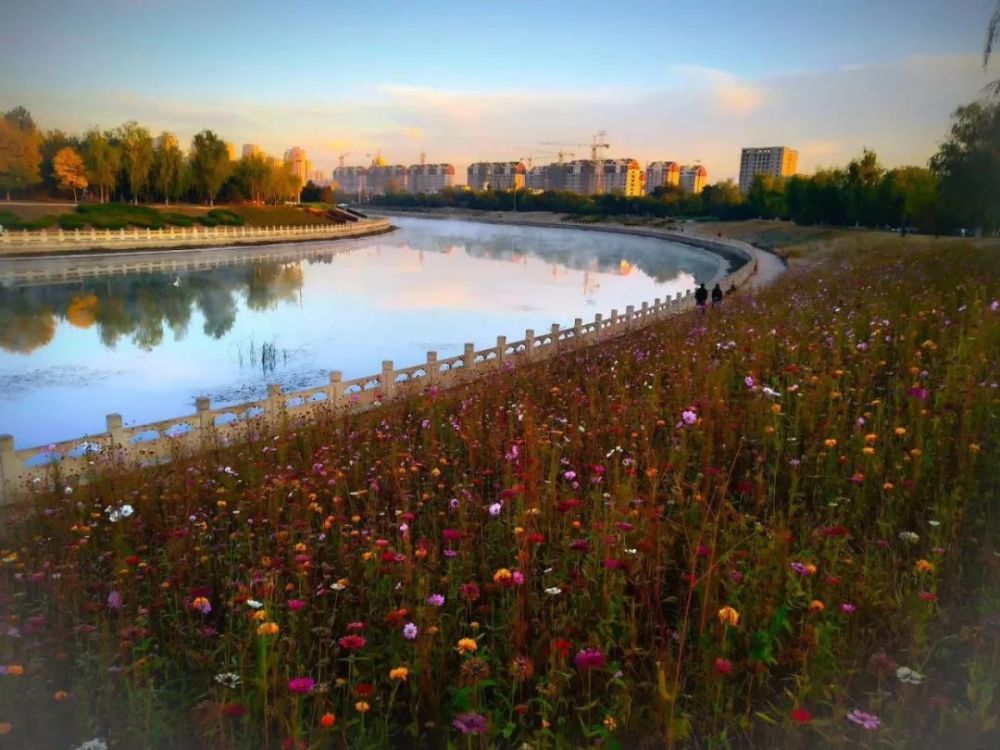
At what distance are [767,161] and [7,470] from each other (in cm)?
15692

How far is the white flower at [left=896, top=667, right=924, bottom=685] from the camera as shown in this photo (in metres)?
2.51

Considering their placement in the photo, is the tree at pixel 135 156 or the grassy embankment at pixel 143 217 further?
the tree at pixel 135 156

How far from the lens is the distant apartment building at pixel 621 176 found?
18262 cm

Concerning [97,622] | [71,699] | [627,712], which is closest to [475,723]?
[627,712]

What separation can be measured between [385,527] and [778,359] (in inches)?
192

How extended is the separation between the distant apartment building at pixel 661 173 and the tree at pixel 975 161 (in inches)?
6612

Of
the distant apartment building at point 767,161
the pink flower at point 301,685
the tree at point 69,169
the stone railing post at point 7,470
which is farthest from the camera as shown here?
the distant apartment building at point 767,161

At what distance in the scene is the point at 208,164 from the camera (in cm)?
6175

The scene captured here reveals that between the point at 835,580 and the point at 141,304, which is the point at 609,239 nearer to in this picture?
the point at 141,304

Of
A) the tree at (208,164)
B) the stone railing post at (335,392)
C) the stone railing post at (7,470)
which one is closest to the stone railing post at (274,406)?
the stone railing post at (335,392)

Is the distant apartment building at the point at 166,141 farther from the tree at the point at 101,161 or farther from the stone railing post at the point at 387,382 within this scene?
the stone railing post at the point at 387,382

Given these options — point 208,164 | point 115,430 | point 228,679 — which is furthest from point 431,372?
point 208,164

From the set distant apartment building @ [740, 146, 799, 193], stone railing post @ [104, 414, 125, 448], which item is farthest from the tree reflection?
distant apartment building @ [740, 146, 799, 193]

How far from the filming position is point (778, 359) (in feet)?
24.6
